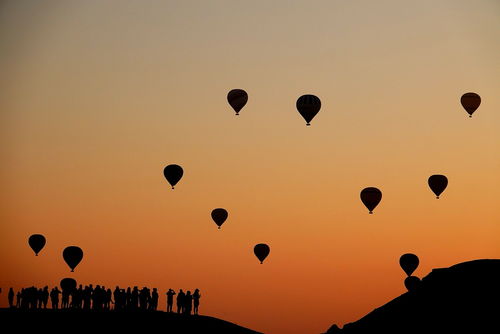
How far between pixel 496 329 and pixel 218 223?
31.3 meters

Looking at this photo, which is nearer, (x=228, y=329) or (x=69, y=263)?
(x=228, y=329)

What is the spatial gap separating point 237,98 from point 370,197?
12322 millimetres

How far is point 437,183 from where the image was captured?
11075cm

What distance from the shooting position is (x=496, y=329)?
84688 mm

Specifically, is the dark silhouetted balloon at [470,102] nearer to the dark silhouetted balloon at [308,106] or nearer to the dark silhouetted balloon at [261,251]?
the dark silhouetted balloon at [308,106]

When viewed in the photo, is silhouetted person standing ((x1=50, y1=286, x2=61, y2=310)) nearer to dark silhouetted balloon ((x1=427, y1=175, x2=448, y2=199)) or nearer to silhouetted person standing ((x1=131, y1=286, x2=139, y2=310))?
silhouetted person standing ((x1=131, y1=286, x2=139, y2=310))

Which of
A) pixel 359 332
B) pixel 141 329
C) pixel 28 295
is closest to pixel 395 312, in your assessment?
pixel 359 332

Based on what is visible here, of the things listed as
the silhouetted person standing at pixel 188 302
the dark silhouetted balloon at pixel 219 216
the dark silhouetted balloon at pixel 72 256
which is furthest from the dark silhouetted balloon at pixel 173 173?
the silhouetted person standing at pixel 188 302

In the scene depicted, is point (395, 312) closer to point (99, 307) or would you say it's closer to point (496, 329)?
point (496, 329)

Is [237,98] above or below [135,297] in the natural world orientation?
above

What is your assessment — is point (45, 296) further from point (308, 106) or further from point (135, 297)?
point (308, 106)

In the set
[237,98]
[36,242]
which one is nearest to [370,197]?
[237,98]

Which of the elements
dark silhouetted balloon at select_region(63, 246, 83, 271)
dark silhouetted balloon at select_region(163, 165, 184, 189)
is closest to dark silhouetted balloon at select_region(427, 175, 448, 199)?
dark silhouetted balloon at select_region(163, 165, 184, 189)

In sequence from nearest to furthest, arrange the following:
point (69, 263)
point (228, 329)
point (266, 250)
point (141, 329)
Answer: point (141, 329), point (228, 329), point (69, 263), point (266, 250)
